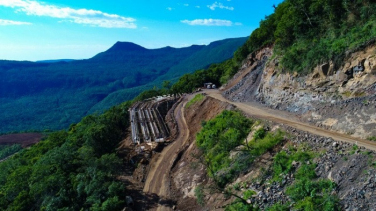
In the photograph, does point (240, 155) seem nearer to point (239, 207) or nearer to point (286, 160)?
point (286, 160)

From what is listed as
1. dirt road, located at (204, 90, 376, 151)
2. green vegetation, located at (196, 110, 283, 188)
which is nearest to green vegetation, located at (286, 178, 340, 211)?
dirt road, located at (204, 90, 376, 151)

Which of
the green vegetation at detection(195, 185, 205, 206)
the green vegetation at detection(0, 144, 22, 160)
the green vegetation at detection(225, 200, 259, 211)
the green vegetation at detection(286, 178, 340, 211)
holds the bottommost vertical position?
the green vegetation at detection(0, 144, 22, 160)

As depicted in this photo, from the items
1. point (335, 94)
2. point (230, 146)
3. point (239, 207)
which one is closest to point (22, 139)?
point (230, 146)

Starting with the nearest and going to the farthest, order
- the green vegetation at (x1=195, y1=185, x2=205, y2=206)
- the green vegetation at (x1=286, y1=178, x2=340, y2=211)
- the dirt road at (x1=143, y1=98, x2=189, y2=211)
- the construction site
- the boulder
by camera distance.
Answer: the green vegetation at (x1=286, y1=178, x2=340, y2=211), the green vegetation at (x1=195, y1=185, x2=205, y2=206), the boulder, the dirt road at (x1=143, y1=98, x2=189, y2=211), the construction site

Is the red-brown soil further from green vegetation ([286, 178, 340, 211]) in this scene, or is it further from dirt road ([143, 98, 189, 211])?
green vegetation ([286, 178, 340, 211])

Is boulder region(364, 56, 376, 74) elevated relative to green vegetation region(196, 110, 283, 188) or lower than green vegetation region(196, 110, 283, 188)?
elevated

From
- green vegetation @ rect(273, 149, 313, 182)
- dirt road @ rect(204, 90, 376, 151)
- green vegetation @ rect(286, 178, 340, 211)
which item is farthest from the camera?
dirt road @ rect(204, 90, 376, 151)
